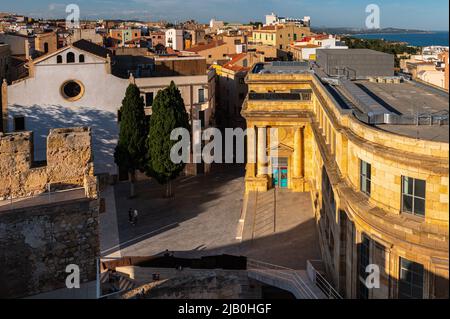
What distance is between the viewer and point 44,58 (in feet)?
125

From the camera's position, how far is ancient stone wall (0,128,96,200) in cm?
2480

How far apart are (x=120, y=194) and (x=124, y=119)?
5170 mm

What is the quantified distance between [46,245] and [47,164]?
4207 millimetres

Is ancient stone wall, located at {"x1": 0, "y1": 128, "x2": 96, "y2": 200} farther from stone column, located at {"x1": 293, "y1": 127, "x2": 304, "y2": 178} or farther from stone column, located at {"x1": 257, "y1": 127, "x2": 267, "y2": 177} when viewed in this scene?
stone column, located at {"x1": 293, "y1": 127, "x2": 304, "y2": 178}

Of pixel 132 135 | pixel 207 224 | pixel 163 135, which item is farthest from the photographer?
pixel 132 135

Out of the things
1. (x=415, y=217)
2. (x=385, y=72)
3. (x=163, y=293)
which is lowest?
(x=163, y=293)

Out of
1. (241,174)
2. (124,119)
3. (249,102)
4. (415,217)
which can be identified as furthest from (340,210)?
(241,174)

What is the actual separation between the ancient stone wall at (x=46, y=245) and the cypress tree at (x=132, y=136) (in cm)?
1232

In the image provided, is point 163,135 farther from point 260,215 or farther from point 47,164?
point 47,164

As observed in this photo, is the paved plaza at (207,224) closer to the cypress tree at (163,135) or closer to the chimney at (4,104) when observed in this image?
the cypress tree at (163,135)

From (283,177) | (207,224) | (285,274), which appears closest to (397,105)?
(285,274)

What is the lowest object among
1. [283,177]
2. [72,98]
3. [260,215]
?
[260,215]

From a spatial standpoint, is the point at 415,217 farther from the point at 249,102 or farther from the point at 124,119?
the point at 124,119

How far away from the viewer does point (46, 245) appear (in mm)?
23078
